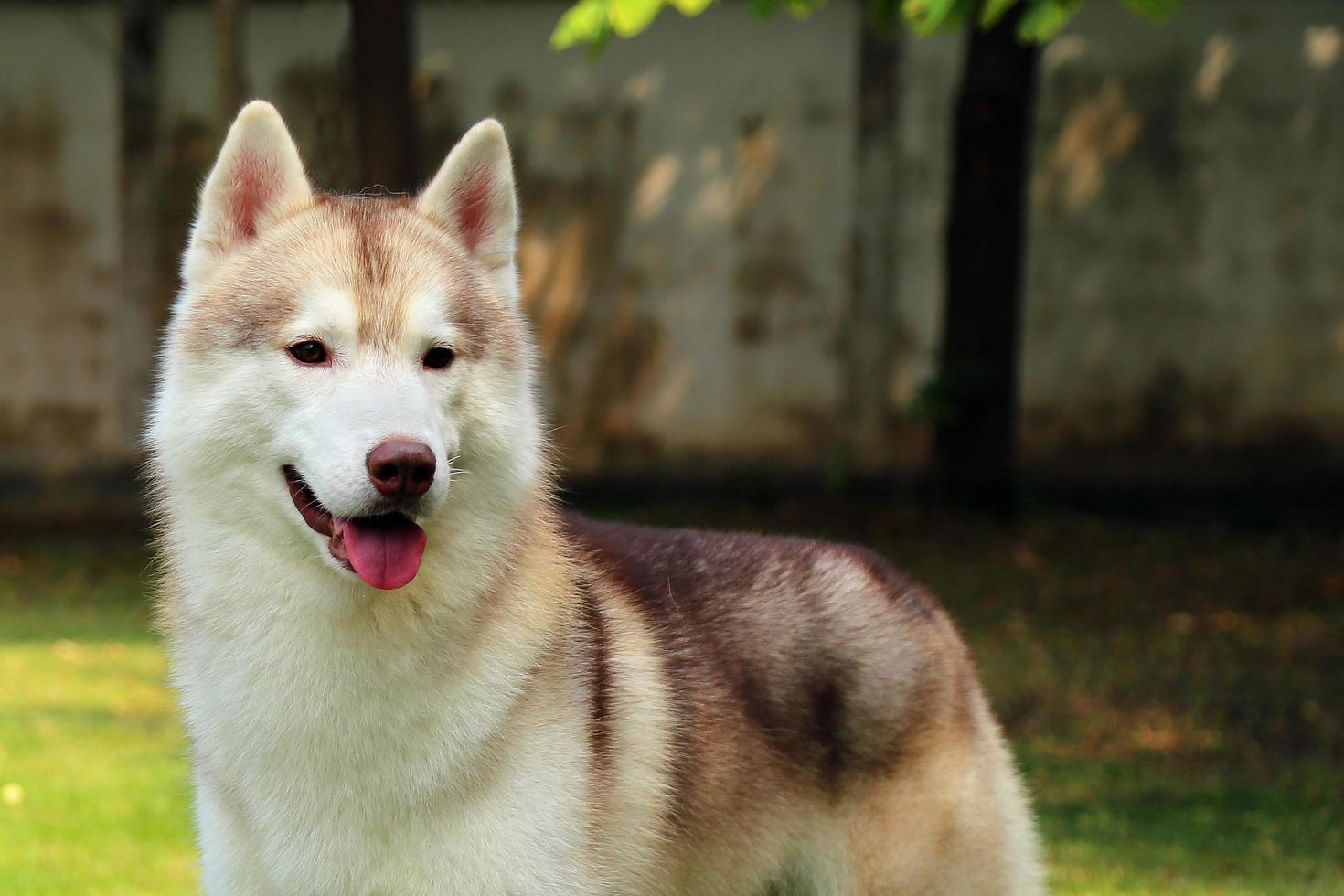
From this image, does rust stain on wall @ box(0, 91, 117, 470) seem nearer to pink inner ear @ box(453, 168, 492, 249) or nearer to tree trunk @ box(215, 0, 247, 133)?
tree trunk @ box(215, 0, 247, 133)

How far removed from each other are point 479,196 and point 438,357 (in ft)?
1.81

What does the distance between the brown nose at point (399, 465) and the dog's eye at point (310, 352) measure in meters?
0.33

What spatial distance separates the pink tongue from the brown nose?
6.1 inches

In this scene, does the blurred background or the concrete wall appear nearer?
the blurred background

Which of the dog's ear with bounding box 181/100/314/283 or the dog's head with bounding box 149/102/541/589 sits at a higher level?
the dog's ear with bounding box 181/100/314/283

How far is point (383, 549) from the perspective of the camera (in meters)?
3.31

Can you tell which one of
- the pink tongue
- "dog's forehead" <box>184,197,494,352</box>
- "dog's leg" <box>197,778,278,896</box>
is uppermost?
"dog's forehead" <box>184,197,494,352</box>

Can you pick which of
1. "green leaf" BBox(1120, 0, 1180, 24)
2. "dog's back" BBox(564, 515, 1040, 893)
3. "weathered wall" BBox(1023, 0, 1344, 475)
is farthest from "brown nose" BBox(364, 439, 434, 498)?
"weathered wall" BBox(1023, 0, 1344, 475)

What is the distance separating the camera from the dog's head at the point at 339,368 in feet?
10.7

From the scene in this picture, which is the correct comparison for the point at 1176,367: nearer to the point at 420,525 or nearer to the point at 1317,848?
the point at 1317,848

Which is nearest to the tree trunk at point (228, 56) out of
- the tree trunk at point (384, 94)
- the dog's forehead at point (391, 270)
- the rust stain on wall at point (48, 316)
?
the tree trunk at point (384, 94)

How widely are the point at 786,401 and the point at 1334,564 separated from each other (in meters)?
4.63

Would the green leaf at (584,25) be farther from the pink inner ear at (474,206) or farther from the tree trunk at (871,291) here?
the tree trunk at (871,291)

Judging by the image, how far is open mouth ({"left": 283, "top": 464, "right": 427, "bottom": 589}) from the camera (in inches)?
129
